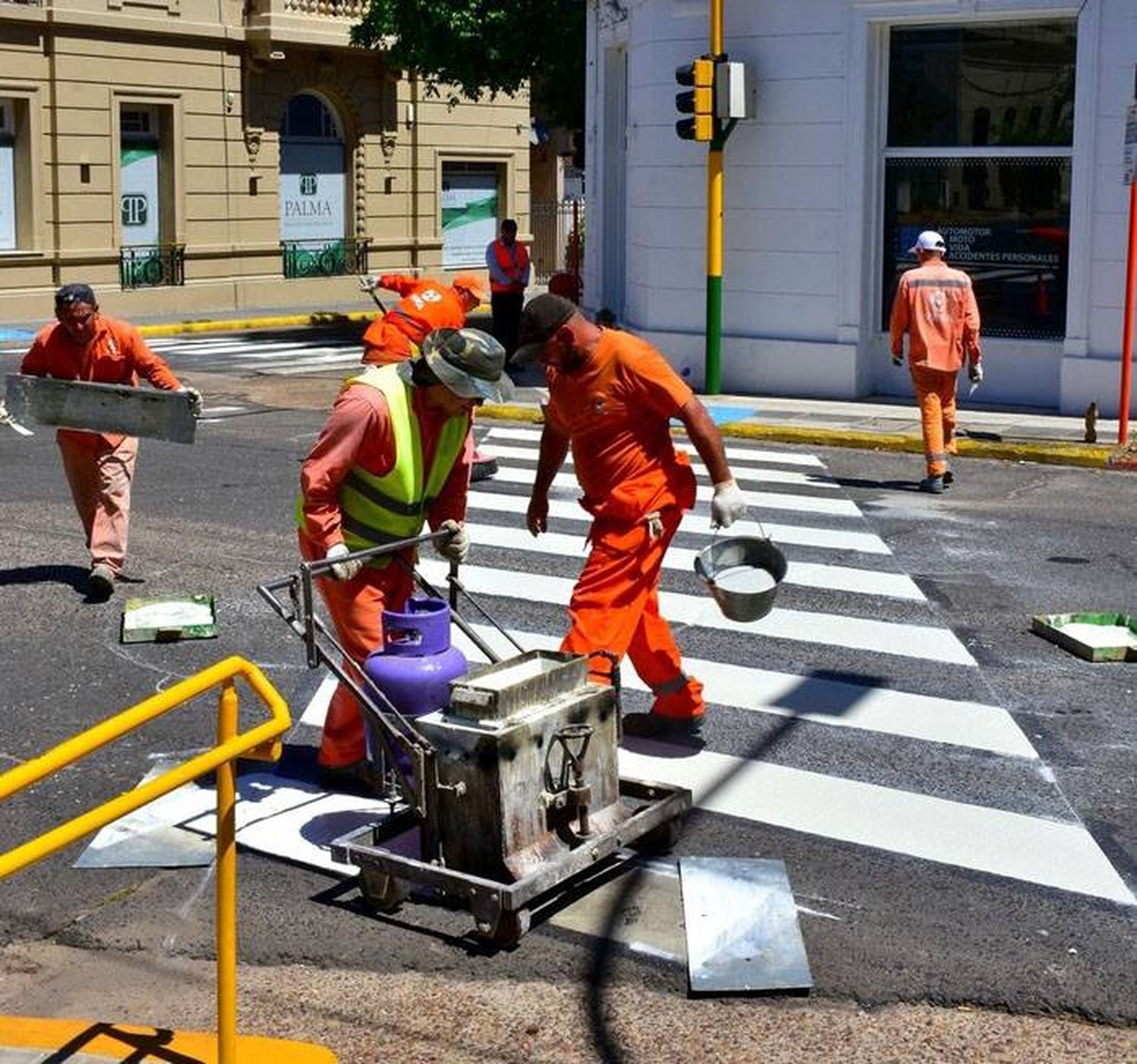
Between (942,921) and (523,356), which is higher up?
(523,356)

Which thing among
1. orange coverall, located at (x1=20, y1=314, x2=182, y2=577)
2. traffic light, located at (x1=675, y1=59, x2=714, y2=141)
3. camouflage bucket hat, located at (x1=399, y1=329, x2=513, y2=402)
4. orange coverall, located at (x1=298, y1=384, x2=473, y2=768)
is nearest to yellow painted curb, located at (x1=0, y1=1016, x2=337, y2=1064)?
orange coverall, located at (x1=298, y1=384, x2=473, y2=768)

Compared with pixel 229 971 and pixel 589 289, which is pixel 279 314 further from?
pixel 229 971

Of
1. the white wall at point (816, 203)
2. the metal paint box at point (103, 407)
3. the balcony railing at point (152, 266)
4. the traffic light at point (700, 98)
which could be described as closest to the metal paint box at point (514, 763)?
the metal paint box at point (103, 407)

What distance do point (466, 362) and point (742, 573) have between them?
1.68 meters

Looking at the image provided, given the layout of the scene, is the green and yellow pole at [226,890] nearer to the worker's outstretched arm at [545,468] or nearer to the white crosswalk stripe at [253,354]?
the worker's outstretched arm at [545,468]

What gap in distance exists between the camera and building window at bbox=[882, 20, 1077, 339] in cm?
1867

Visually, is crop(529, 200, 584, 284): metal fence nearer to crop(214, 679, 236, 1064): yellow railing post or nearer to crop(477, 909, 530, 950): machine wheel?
crop(477, 909, 530, 950): machine wheel

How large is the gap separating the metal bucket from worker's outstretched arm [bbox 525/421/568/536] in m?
0.81

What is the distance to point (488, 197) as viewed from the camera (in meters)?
40.2

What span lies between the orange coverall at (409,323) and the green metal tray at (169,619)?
200 cm

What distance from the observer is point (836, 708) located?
8.77 meters

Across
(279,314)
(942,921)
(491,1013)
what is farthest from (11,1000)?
(279,314)

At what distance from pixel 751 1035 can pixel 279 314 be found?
28917 mm

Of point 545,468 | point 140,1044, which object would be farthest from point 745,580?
point 140,1044
